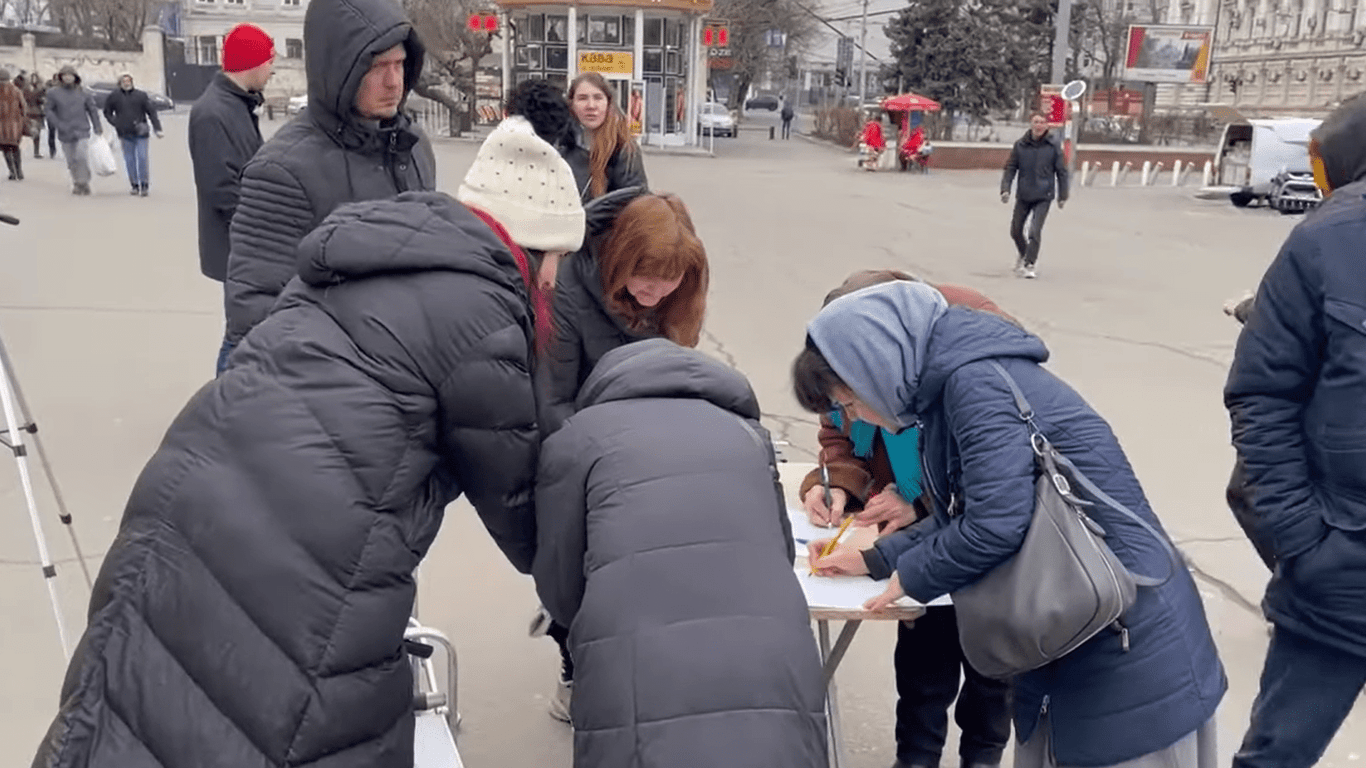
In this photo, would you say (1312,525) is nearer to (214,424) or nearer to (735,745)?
(735,745)

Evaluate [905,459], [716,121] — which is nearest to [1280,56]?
[716,121]

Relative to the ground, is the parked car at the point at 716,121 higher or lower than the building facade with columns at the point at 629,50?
lower

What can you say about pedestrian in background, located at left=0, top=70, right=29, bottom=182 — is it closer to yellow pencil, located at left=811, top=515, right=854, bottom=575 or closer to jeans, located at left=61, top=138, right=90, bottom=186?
jeans, located at left=61, top=138, right=90, bottom=186

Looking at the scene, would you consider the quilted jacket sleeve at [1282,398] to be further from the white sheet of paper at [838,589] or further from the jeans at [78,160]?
the jeans at [78,160]

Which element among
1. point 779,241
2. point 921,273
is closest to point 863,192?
point 779,241

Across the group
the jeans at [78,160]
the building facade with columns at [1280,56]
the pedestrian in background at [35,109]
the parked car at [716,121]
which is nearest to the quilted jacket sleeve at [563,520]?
the jeans at [78,160]

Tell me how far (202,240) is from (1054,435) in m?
3.92

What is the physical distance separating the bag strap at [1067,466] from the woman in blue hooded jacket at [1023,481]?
0.5 inches

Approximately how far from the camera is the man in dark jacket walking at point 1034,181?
12383 millimetres

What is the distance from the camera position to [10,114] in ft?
55.2

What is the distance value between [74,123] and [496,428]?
1673 centimetres

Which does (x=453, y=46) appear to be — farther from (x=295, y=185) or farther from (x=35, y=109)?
(x=295, y=185)

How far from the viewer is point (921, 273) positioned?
12.5 m

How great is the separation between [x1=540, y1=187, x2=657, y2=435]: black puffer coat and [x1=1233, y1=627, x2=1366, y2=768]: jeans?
1.60 meters
